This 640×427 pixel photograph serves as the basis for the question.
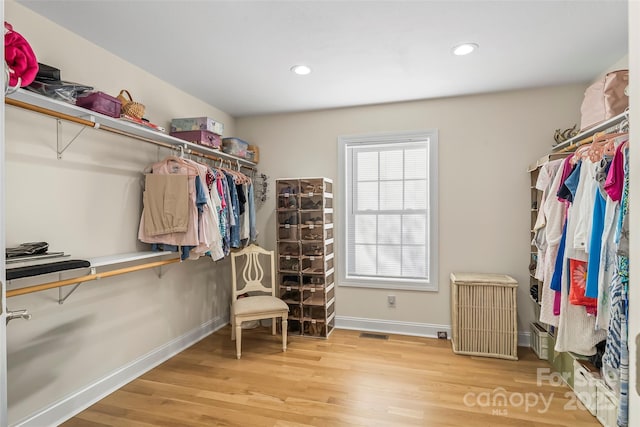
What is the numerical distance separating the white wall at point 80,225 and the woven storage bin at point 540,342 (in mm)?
3271

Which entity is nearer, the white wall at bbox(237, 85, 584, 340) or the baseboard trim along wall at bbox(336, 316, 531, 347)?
the white wall at bbox(237, 85, 584, 340)

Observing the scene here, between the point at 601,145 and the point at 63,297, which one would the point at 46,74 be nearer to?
the point at 63,297

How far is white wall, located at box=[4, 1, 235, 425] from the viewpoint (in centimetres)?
187

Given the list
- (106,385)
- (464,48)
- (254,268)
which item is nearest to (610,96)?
(464,48)

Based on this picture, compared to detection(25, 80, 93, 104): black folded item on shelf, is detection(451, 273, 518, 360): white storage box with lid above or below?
below

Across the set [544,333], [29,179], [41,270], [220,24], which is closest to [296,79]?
[220,24]

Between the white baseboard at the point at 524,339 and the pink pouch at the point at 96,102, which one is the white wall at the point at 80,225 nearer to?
the pink pouch at the point at 96,102

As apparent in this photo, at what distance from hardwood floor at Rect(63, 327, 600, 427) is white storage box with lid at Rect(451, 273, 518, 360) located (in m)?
0.11

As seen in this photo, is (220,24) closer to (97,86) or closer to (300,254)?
(97,86)

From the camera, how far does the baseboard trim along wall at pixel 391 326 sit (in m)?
3.46

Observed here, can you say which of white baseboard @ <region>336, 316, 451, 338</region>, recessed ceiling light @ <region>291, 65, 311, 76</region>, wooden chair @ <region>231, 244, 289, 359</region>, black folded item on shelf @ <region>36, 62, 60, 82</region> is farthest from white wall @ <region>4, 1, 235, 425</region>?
white baseboard @ <region>336, 316, 451, 338</region>

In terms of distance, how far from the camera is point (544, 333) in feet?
9.55

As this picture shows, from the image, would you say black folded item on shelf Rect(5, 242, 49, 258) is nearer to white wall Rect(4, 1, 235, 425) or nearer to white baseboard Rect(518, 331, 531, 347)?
white wall Rect(4, 1, 235, 425)

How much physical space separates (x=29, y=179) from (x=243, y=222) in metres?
1.76
